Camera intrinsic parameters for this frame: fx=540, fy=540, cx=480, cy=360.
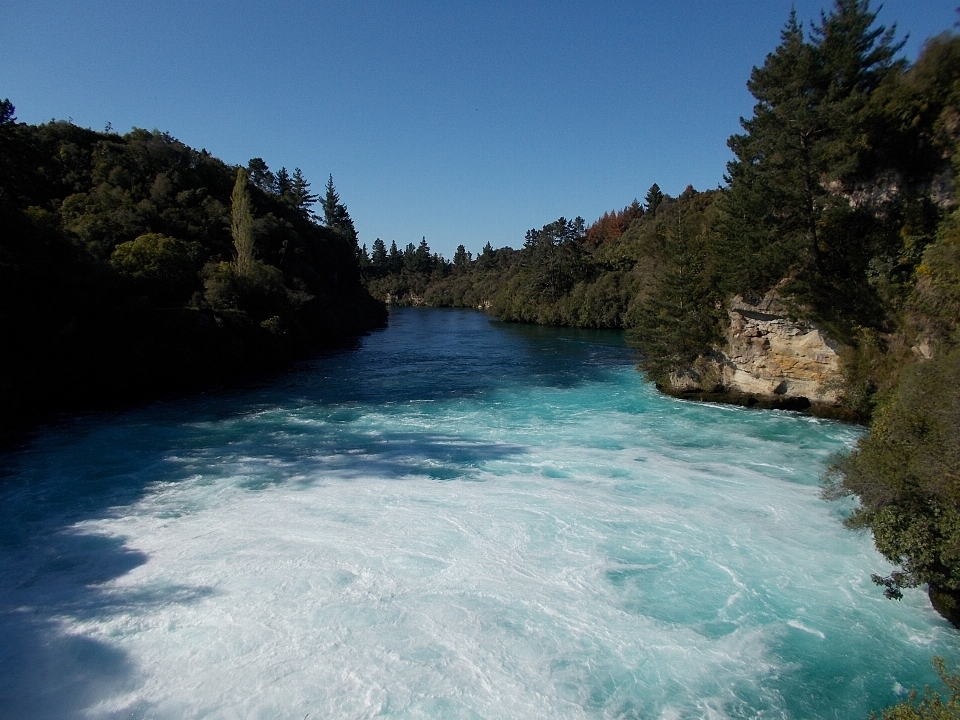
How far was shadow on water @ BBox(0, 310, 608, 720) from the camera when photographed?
331 inches

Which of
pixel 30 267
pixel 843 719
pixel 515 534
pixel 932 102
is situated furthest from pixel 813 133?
pixel 30 267

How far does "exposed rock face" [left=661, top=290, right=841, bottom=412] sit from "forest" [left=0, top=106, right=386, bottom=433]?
26.6 metres

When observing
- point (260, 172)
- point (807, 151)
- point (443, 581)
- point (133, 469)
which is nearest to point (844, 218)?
point (807, 151)

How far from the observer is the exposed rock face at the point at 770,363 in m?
22.0

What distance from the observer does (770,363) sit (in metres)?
23.6

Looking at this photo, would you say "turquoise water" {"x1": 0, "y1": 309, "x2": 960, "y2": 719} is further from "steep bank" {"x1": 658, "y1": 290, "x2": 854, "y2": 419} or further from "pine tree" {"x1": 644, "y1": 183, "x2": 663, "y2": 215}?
"pine tree" {"x1": 644, "y1": 183, "x2": 663, "y2": 215}

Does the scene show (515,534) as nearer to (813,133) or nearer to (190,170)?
(813,133)

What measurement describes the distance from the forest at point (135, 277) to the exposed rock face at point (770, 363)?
26.6 m

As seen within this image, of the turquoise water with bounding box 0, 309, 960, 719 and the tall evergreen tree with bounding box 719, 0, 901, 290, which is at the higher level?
the tall evergreen tree with bounding box 719, 0, 901, 290

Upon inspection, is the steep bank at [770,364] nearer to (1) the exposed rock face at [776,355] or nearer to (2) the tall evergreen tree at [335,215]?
(1) the exposed rock face at [776,355]

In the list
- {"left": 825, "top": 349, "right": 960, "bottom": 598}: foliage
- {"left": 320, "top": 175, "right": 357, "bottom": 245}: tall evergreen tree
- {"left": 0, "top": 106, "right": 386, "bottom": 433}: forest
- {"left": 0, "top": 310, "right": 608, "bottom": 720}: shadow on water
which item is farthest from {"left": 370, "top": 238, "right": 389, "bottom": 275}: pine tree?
{"left": 825, "top": 349, "right": 960, "bottom": 598}: foliage

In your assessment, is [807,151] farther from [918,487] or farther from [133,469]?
[133,469]

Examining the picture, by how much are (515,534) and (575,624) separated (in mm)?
3204

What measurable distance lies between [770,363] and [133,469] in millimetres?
24558
